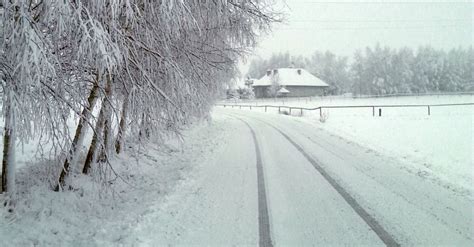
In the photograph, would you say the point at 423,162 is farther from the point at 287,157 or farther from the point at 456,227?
the point at 456,227

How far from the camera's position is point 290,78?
85.8m

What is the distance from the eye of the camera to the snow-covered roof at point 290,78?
83500 millimetres

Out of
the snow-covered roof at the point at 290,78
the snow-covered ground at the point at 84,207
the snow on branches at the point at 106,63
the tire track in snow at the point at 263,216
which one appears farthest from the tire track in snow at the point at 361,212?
the snow-covered roof at the point at 290,78

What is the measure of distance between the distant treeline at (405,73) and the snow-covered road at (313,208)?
262ft

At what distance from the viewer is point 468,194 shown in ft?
22.2

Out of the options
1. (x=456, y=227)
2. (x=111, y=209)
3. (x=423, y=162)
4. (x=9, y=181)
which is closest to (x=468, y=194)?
(x=456, y=227)

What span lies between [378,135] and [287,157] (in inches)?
325

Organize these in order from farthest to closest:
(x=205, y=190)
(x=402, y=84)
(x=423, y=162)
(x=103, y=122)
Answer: (x=402, y=84) → (x=423, y=162) → (x=205, y=190) → (x=103, y=122)

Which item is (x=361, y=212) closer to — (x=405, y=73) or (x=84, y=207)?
(x=84, y=207)

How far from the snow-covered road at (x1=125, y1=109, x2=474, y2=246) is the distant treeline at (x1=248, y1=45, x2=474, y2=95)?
79925 millimetres

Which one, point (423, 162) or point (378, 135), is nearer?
point (423, 162)

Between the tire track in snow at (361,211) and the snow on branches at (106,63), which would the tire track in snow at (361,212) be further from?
the snow on branches at (106,63)

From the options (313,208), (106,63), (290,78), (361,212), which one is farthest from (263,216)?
(290,78)

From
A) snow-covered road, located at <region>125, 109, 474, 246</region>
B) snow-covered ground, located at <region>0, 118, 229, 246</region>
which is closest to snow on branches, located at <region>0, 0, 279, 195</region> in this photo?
snow-covered ground, located at <region>0, 118, 229, 246</region>
